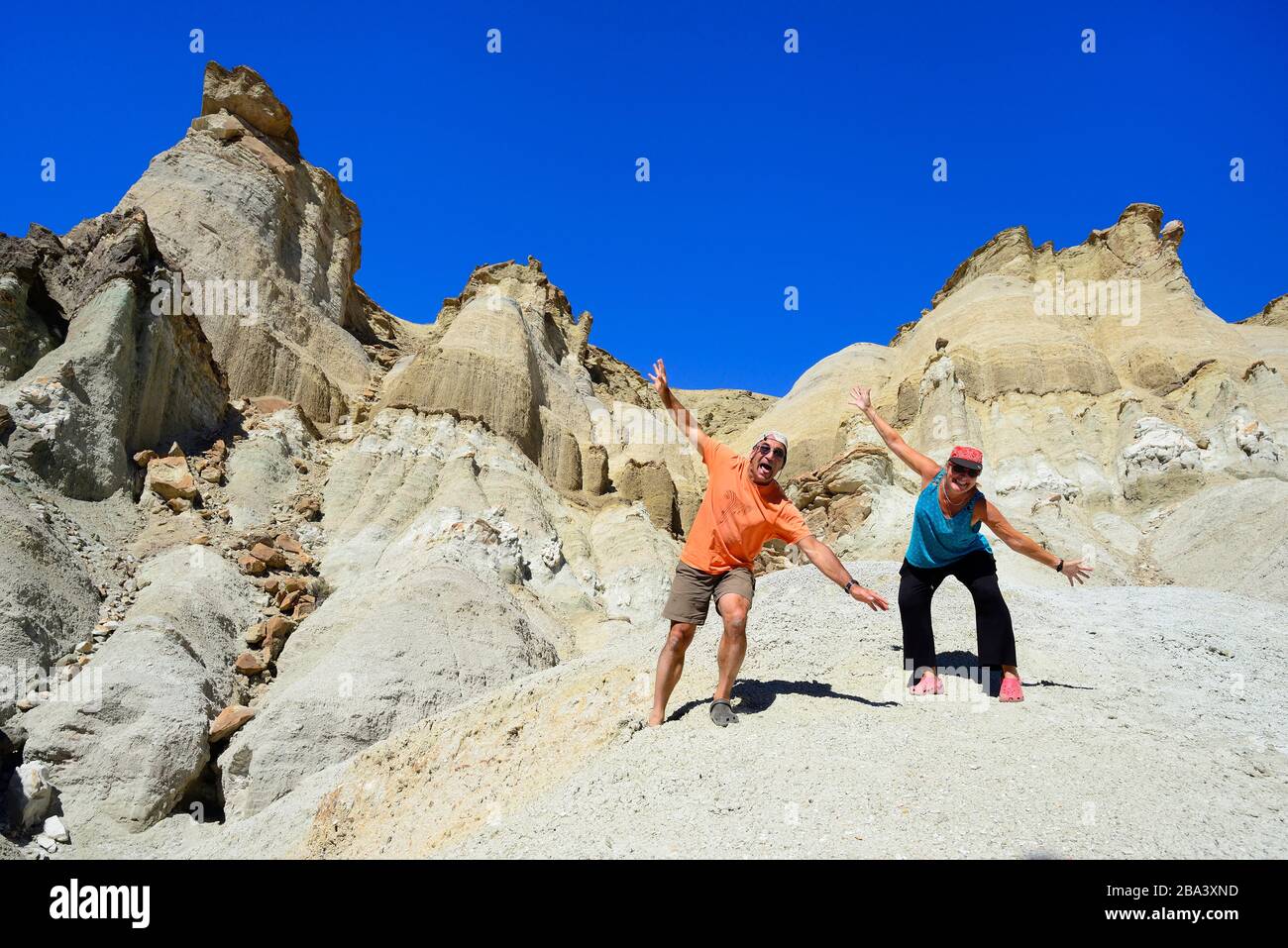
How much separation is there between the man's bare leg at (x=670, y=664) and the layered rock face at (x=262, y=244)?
2149 centimetres

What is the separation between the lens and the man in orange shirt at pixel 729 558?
180 inches

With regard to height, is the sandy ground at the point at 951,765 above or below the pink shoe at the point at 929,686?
below

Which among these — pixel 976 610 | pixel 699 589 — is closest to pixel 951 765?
pixel 976 610

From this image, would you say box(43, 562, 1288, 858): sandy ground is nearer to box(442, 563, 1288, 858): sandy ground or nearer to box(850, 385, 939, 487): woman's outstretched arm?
box(442, 563, 1288, 858): sandy ground

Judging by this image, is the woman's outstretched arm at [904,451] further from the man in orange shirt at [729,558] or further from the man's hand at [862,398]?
Answer: the man in orange shirt at [729,558]

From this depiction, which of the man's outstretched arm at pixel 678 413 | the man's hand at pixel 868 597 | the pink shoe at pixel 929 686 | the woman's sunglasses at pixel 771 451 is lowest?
the pink shoe at pixel 929 686

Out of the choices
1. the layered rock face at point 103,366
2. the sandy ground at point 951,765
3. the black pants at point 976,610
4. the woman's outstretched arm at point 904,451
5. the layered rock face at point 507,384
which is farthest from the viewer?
the layered rock face at point 507,384

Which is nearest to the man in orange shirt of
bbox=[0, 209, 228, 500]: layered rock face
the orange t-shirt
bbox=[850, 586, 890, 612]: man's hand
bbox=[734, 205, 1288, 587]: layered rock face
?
the orange t-shirt

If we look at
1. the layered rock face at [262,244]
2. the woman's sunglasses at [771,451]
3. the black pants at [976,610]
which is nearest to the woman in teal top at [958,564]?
the black pants at [976,610]

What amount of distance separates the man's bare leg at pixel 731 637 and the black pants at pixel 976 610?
4.47 feet

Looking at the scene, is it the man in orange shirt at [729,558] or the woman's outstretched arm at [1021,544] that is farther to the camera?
the woman's outstretched arm at [1021,544]

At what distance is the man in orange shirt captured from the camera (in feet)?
15.0

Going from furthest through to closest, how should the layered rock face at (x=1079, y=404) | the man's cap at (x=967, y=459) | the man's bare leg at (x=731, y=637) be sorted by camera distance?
1. the layered rock face at (x=1079, y=404)
2. the man's cap at (x=967, y=459)
3. the man's bare leg at (x=731, y=637)
